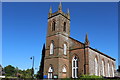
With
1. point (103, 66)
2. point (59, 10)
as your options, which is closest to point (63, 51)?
point (59, 10)

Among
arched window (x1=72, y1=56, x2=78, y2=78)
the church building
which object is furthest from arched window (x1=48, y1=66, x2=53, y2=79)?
arched window (x1=72, y1=56, x2=78, y2=78)

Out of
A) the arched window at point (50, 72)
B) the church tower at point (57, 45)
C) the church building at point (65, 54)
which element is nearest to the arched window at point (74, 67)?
the church building at point (65, 54)

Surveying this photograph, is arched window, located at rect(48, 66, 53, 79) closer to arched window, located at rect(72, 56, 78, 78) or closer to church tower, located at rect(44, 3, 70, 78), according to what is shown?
church tower, located at rect(44, 3, 70, 78)

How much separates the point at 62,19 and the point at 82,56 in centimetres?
1164

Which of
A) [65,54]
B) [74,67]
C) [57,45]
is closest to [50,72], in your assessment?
[65,54]

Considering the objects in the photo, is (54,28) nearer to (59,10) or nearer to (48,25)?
(48,25)

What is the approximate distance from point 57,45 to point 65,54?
337 centimetres

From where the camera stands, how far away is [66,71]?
3481 centimetres

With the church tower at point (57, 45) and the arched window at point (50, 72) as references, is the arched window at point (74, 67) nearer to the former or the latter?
the church tower at point (57, 45)

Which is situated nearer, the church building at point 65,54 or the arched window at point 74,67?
the church building at point 65,54

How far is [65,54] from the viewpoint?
36.1 m

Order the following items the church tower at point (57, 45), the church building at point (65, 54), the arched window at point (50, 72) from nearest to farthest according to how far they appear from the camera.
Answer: the church building at point (65, 54), the church tower at point (57, 45), the arched window at point (50, 72)

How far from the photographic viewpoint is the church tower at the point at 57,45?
33.4 meters

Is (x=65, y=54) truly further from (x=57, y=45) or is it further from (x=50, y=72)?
(x=50, y=72)
